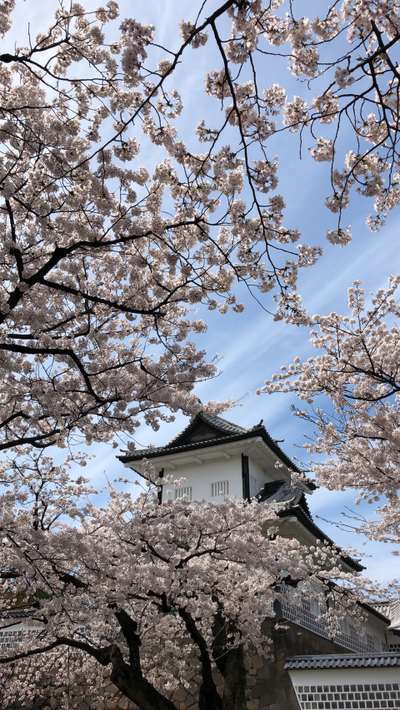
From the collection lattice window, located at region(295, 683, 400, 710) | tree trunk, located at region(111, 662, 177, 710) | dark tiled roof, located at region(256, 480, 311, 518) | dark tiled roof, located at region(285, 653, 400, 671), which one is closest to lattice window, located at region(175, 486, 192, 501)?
dark tiled roof, located at region(256, 480, 311, 518)

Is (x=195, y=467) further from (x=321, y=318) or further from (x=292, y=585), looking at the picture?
(x=321, y=318)

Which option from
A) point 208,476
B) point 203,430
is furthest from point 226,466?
point 203,430

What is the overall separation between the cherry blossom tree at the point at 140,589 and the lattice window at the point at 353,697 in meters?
1.42

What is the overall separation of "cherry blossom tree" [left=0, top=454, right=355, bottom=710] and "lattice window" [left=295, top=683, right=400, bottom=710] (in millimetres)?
1417

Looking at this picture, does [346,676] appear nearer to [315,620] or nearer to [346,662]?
[346,662]

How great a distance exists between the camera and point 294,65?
3.48 m

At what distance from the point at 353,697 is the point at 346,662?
46cm

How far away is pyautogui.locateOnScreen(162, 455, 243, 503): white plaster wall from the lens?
14730 millimetres

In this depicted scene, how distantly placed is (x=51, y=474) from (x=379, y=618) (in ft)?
46.9

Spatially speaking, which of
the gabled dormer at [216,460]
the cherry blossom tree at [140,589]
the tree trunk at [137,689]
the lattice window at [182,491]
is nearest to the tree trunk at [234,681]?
the cherry blossom tree at [140,589]

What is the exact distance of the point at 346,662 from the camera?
834cm

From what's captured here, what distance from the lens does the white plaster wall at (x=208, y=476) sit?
1473 cm

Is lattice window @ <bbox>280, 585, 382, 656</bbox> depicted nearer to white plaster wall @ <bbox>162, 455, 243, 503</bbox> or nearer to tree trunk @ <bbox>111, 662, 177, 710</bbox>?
white plaster wall @ <bbox>162, 455, 243, 503</bbox>

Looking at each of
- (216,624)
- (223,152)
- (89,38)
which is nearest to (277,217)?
(223,152)
